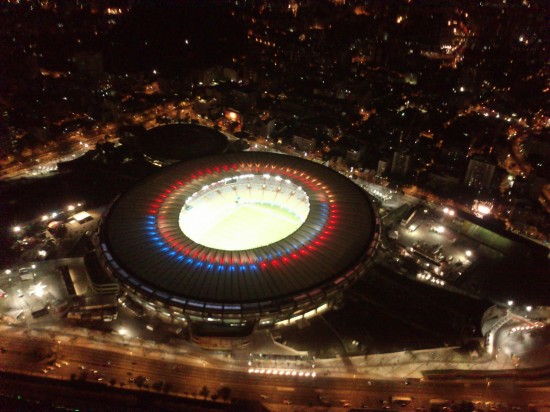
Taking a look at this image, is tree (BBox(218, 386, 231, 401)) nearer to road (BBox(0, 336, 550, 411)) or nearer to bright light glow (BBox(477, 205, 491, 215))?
road (BBox(0, 336, 550, 411))

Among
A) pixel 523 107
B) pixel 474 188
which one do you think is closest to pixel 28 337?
pixel 474 188

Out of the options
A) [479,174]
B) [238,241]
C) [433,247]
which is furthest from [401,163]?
[238,241]

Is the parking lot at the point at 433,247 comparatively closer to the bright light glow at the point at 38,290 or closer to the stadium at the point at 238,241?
the stadium at the point at 238,241

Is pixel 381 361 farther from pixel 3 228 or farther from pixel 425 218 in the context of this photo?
pixel 3 228

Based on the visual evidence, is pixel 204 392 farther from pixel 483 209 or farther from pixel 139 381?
pixel 483 209

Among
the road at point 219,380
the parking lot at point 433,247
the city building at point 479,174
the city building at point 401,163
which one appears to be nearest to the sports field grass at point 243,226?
the road at point 219,380

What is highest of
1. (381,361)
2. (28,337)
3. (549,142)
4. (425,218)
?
(549,142)
